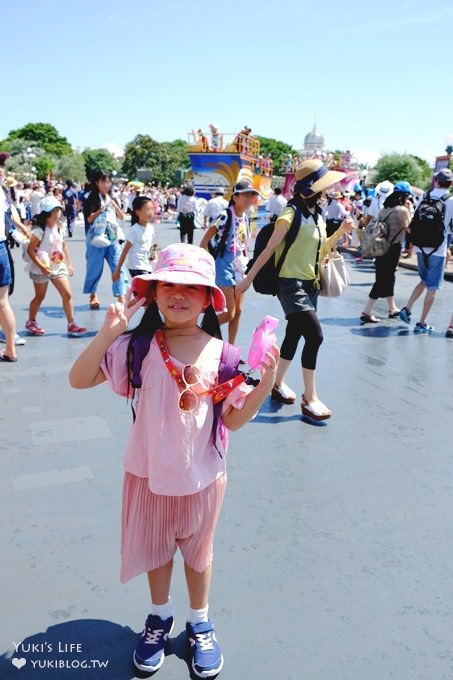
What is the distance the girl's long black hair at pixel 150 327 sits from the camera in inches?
73.5

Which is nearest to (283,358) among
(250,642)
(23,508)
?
(23,508)

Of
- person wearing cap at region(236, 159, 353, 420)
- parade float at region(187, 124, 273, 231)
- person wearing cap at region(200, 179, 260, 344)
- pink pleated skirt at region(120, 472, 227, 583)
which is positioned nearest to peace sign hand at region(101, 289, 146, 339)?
pink pleated skirt at region(120, 472, 227, 583)

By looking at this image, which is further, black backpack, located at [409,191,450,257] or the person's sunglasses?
black backpack, located at [409,191,450,257]

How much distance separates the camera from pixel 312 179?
3910 millimetres

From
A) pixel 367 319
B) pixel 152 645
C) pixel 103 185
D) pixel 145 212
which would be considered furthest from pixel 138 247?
pixel 152 645

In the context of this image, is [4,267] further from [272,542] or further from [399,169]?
[399,169]

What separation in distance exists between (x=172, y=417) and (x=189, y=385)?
0.12 metres

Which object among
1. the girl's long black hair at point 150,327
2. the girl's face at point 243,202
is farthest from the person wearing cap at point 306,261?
the girl's long black hair at point 150,327

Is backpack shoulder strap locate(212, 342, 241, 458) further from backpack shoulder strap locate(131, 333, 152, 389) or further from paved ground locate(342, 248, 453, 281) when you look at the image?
paved ground locate(342, 248, 453, 281)

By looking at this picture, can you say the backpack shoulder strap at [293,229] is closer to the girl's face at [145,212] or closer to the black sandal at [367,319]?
the girl's face at [145,212]

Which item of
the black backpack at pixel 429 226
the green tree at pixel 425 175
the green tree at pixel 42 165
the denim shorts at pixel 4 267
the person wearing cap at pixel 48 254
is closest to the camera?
the denim shorts at pixel 4 267

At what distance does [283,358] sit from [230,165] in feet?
64.4

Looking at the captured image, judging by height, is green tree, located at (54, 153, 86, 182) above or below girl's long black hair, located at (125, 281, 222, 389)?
above

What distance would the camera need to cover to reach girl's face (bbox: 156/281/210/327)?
187 cm
